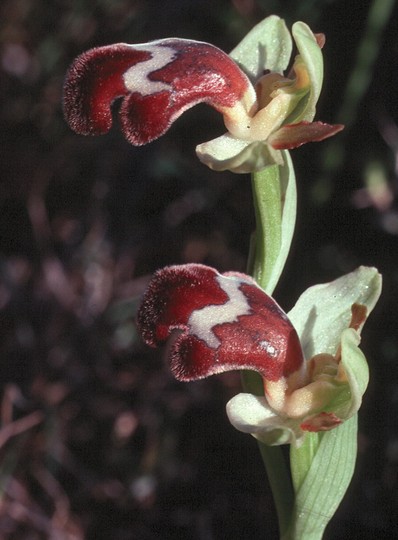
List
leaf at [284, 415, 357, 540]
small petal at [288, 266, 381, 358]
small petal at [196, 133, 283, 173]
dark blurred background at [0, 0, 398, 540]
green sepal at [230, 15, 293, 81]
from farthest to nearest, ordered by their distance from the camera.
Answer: dark blurred background at [0, 0, 398, 540] < green sepal at [230, 15, 293, 81] < small petal at [288, 266, 381, 358] < leaf at [284, 415, 357, 540] < small petal at [196, 133, 283, 173]

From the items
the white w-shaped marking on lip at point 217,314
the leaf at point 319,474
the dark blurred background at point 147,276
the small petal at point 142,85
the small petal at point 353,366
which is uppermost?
the small petal at point 142,85

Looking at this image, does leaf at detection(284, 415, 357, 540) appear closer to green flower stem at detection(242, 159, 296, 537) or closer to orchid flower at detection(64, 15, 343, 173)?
green flower stem at detection(242, 159, 296, 537)

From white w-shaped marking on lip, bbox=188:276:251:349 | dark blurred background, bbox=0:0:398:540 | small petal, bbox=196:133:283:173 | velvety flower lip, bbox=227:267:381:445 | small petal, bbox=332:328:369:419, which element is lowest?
dark blurred background, bbox=0:0:398:540

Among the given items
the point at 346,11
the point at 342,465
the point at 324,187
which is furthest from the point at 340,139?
the point at 342,465

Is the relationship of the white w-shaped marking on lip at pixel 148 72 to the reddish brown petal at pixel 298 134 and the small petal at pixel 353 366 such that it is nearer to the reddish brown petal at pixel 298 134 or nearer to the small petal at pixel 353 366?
the reddish brown petal at pixel 298 134

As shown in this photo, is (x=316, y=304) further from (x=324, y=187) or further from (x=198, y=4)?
(x=198, y=4)

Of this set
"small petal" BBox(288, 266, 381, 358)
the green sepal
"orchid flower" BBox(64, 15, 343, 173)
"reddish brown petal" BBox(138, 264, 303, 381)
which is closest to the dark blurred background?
the green sepal

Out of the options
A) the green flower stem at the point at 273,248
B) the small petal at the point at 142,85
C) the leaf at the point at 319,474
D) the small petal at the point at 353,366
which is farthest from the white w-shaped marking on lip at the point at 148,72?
the leaf at the point at 319,474
